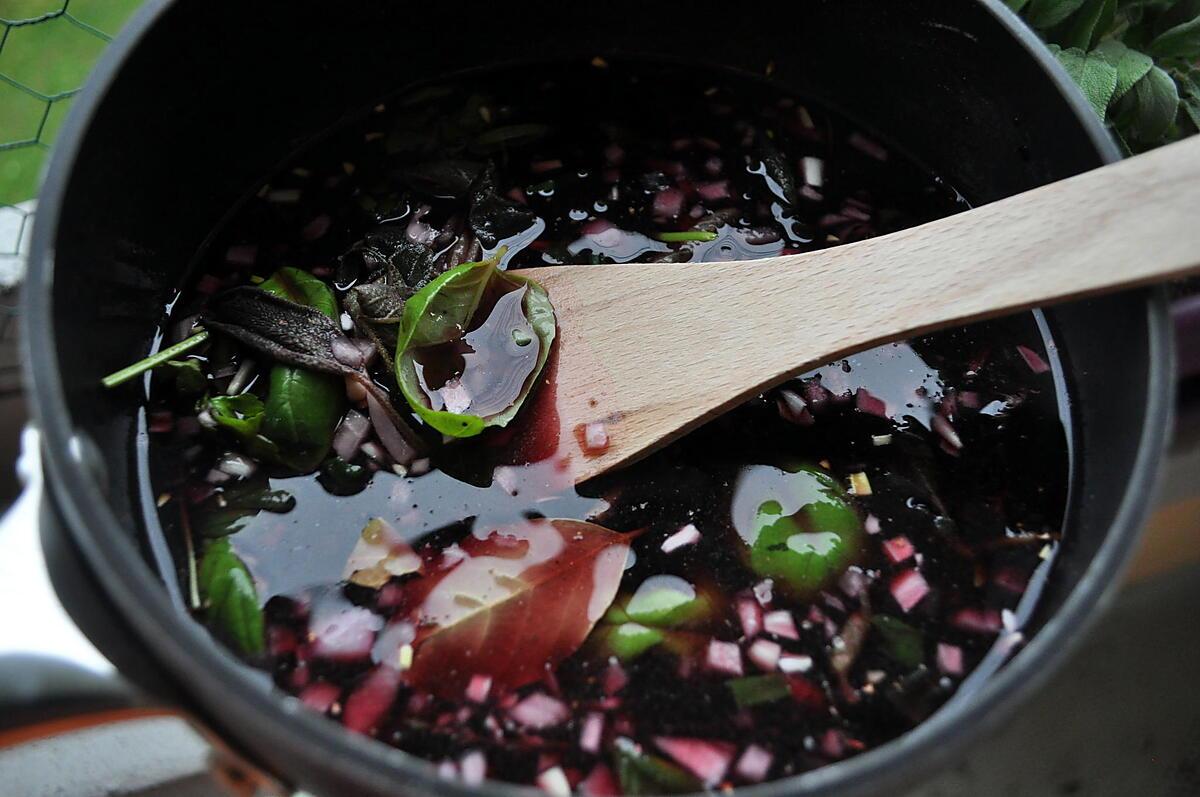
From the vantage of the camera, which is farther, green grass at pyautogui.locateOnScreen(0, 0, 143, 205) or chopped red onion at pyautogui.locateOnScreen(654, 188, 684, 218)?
green grass at pyautogui.locateOnScreen(0, 0, 143, 205)

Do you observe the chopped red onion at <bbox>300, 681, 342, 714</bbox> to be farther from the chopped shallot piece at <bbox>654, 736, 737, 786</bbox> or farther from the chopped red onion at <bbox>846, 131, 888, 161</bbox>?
the chopped red onion at <bbox>846, 131, 888, 161</bbox>

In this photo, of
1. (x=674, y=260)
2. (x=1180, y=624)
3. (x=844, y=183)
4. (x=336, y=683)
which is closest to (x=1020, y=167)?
(x=844, y=183)

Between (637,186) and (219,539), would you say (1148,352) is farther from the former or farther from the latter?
(219,539)

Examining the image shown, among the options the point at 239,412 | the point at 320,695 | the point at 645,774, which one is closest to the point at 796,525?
the point at 645,774

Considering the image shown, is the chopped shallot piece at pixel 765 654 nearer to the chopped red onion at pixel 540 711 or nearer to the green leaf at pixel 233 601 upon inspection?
the chopped red onion at pixel 540 711

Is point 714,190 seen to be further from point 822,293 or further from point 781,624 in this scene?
point 781,624

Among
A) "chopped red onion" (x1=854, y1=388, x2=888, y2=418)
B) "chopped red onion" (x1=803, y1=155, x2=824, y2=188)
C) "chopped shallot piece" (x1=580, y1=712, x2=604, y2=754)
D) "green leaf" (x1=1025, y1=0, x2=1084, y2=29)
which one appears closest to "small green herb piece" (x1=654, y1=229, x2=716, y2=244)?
"chopped red onion" (x1=803, y1=155, x2=824, y2=188)
